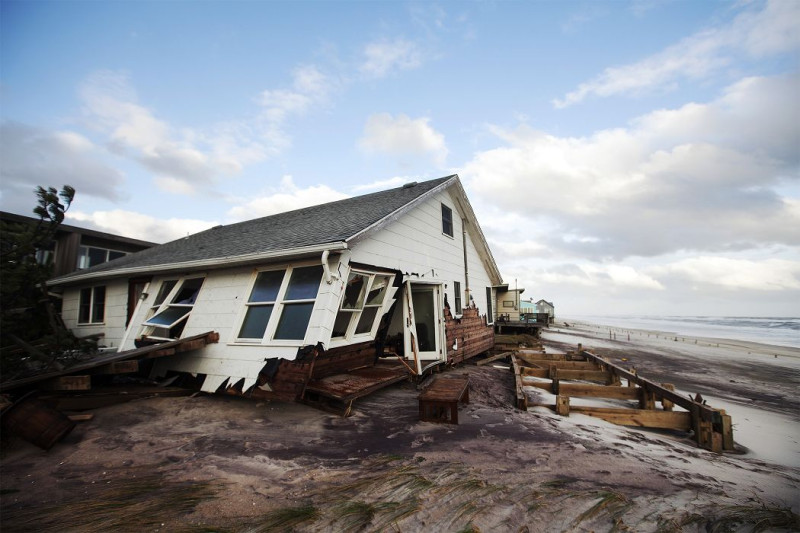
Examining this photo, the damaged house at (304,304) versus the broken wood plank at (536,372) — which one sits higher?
the damaged house at (304,304)

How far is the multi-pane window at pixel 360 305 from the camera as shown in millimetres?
7117

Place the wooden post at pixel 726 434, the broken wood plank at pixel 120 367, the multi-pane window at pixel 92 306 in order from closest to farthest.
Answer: the wooden post at pixel 726 434 → the broken wood plank at pixel 120 367 → the multi-pane window at pixel 92 306

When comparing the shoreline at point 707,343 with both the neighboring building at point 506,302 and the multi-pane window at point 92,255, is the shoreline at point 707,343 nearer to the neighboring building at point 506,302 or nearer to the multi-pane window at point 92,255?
the neighboring building at point 506,302

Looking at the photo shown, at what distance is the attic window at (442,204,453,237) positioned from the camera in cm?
1138

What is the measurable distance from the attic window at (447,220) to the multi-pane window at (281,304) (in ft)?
19.7

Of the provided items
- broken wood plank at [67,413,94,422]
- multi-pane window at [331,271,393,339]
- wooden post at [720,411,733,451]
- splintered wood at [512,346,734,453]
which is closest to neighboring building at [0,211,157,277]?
broken wood plank at [67,413,94,422]

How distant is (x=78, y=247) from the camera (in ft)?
51.8

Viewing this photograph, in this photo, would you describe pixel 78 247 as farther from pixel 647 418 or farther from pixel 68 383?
pixel 647 418

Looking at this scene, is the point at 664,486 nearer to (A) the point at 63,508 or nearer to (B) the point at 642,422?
(B) the point at 642,422

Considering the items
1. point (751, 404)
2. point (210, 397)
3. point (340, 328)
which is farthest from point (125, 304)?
point (751, 404)

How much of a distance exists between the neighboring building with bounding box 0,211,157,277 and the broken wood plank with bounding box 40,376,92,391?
13407 millimetres

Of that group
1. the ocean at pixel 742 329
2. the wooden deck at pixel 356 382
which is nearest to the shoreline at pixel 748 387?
the wooden deck at pixel 356 382

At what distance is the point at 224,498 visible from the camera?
3023 mm

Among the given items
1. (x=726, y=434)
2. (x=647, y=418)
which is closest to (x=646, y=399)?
(x=647, y=418)
